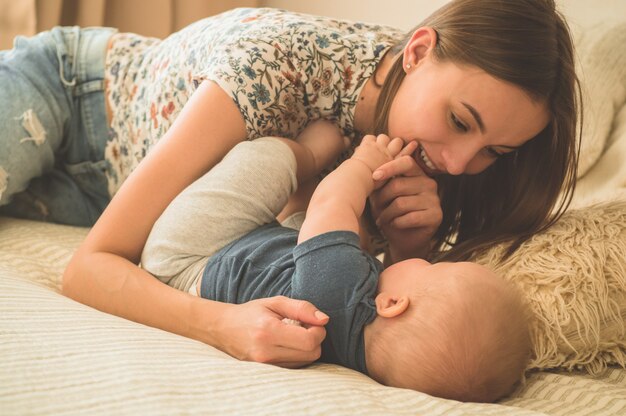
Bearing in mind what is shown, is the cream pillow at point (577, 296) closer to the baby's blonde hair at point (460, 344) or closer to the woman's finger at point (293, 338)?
the baby's blonde hair at point (460, 344)

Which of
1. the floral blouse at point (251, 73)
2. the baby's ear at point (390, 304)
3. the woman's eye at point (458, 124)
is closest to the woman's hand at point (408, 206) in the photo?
the woman's eye at point (458, 124)

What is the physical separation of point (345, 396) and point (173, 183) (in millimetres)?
567

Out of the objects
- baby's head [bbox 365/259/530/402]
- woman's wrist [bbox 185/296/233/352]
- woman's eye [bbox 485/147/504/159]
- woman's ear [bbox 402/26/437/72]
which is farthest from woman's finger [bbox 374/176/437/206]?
woman's wrist [bbox 185/296/233/352]

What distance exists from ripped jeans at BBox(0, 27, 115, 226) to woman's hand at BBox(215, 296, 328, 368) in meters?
0.90

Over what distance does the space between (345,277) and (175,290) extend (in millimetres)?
294

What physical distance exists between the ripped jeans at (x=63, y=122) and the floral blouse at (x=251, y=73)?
1.6 inches

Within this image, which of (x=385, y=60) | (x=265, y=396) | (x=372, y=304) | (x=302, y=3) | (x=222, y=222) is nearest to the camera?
(x=265, y=396)

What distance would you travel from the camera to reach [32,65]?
5.10 feet

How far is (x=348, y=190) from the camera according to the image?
1023mm

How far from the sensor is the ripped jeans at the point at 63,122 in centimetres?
152

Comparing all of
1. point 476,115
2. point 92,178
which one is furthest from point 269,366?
point 92,178

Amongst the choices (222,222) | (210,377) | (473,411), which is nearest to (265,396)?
(210,377)

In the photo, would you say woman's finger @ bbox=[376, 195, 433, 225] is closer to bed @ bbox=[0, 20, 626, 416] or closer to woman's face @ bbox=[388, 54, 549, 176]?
woman's face @ bbox=[388, 54, 549, 176]

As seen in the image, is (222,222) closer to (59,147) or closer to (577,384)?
(577,384)
